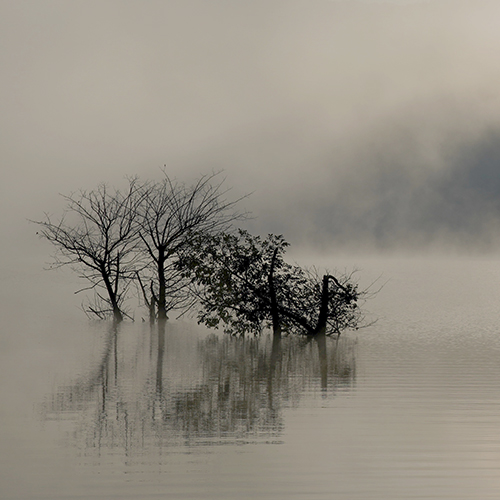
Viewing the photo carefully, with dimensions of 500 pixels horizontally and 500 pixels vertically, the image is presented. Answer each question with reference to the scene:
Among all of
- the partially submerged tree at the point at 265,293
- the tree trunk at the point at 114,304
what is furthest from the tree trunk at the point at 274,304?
the tree trunk at the point at 114,304

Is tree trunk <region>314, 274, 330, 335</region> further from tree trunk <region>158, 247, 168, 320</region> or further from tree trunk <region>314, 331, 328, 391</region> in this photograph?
tree trunk <region>158, 247, 168, 320</region>

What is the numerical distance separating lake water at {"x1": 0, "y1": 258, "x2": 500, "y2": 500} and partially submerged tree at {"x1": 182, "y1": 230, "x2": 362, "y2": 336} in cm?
208

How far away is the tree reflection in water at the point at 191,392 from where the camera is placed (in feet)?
27.2

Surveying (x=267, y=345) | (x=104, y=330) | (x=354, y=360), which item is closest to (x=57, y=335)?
(x=104, y=330)

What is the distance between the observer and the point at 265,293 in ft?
65.6

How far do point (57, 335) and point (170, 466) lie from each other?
15.3 metres

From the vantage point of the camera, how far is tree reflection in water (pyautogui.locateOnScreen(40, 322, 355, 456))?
8.30 meters

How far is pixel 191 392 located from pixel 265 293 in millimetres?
8852

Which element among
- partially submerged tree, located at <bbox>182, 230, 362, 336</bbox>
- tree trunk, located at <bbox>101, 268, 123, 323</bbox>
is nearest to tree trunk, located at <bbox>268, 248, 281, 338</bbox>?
partially submerged tree, located at <bbox>182, 230, 362, 336</bbox>

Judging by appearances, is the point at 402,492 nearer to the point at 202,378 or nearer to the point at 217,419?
the point at 217,419

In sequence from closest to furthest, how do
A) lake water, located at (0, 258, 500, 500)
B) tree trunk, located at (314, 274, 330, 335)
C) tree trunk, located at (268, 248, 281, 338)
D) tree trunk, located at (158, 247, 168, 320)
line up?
lake water, located at (0, 258, 500, 500), tree trunk, located at (314, 274, 330, 335), tree trunk, located at (268, 248, 281, 338), tree trunk, located at (158, 247, 168, 320)

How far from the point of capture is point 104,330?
22672 millimetres

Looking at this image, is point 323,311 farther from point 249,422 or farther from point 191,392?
point 249,422

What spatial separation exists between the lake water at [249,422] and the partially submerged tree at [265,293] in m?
2.08
